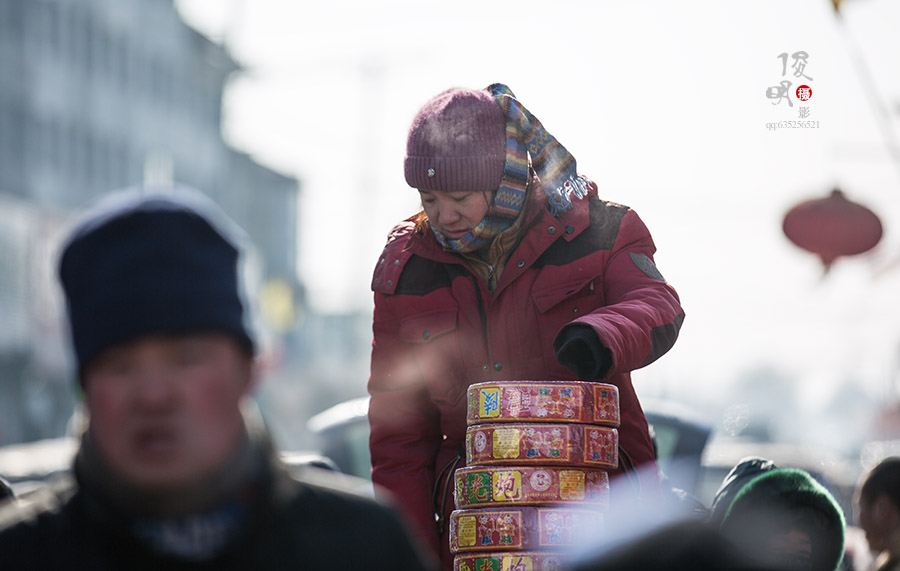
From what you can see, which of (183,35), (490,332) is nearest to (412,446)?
(490,332)

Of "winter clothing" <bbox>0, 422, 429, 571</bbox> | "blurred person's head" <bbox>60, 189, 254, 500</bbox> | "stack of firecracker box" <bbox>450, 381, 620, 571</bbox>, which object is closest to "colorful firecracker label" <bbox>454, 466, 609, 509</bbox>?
"stack of firecracker box" <bbox>450, 381, 620, 571</bbox>

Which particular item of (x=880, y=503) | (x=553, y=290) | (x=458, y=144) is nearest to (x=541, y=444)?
(x=553, y=290)

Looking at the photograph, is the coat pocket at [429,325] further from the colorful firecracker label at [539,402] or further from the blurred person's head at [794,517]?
the blurred person's head at [794,517]

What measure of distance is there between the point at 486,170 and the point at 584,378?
2.43 ft

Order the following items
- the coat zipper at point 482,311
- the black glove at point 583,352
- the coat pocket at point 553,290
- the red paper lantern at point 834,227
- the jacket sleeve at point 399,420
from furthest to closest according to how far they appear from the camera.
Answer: the red paper lantern at point 834,227 < the jacket sleeve at point 399,420 < the coat zipper at point 482,311 < the coat pocket at point 553,290 < the black glove at point 583,352

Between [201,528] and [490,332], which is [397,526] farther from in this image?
[490,332]

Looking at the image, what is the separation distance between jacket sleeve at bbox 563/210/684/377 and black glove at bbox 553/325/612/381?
2 cm

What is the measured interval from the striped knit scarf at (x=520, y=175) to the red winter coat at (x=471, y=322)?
0.05m

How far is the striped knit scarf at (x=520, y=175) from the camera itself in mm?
3701

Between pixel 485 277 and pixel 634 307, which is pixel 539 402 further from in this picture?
pixel 485 277

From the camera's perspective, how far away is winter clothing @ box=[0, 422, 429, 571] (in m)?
1.85

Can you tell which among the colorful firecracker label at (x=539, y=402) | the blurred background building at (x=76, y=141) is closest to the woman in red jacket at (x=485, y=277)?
the colorful firecracker label at (x=539, y=402)

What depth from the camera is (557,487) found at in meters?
3.25

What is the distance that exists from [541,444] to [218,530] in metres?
1.51
